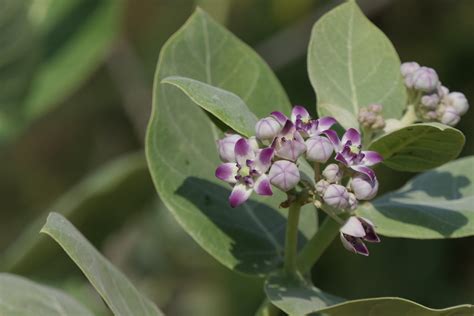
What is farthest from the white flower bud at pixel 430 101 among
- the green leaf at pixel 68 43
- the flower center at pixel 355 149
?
the green leaf at pixel 68 43

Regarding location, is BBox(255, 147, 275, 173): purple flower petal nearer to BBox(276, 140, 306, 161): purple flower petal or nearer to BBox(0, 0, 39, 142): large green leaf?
BBox(276, 140, 306, 161): purple flower petal

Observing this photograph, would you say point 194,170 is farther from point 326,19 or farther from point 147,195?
point 147,195

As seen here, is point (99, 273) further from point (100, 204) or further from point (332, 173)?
point (100, 204)

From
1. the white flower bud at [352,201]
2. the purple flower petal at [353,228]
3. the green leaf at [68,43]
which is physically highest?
the white flower bud at [352,201]

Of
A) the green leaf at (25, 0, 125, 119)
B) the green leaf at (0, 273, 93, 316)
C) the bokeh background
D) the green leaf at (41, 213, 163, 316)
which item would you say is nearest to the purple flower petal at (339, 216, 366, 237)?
the green leaf at (41, 213, 163, 316)

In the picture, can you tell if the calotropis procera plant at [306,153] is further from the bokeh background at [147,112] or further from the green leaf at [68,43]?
the green leaf at [68,43]

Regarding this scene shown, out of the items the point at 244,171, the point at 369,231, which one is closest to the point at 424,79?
the point at 369,231
